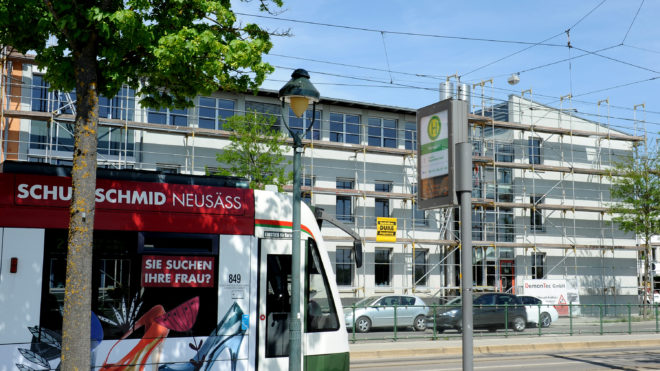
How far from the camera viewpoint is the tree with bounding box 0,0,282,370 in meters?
6.98

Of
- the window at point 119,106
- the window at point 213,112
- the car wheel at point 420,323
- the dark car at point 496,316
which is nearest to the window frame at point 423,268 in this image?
the dark car at point 496,316

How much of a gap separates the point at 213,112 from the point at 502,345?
1879 cm

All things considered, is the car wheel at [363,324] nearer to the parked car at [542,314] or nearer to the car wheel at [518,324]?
the car wheel at [518,324]

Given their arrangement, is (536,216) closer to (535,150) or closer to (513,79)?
(535,150)

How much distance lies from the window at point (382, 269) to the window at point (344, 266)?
1473 mm

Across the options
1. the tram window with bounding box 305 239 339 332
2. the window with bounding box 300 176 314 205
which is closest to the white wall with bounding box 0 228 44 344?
the tram window with bounding box 305 239 339 332

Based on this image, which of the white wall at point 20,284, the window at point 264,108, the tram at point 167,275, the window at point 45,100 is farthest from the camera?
the window at point 264,108

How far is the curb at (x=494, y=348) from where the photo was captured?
18.0m

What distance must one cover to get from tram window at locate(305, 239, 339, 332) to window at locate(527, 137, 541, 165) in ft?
109

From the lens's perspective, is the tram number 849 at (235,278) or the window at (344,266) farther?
the window at (344,266)

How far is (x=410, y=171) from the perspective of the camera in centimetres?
3656

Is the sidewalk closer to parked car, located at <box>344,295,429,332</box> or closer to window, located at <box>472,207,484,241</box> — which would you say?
parked car, located at <box>344,295,429,332</box>

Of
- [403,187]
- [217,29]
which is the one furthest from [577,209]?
[217,29]

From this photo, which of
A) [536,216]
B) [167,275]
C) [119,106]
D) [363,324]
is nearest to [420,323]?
[363,324]
